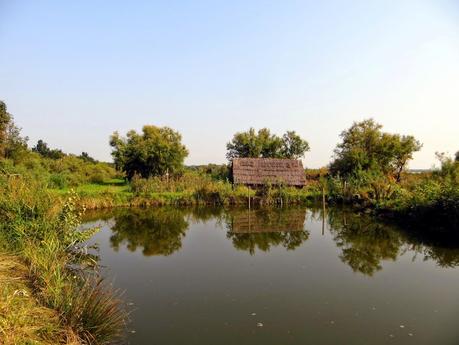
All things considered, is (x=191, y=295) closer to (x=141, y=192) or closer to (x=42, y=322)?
(x=42, y=322)

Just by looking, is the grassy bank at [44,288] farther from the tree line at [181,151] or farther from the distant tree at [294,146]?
the distant tree at [294,146]

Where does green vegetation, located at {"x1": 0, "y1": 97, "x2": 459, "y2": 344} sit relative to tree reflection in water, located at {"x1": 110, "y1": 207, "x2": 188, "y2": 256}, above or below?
above

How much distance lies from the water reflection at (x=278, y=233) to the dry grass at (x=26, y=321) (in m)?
5.52

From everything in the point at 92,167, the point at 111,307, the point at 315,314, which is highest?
the point at 92,167

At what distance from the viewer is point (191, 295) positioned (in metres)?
6.38

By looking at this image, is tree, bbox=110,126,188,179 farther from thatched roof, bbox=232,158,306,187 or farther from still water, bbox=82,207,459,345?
still water, bbox=82,207,459,345

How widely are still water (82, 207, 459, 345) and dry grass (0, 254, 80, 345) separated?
1.10 m

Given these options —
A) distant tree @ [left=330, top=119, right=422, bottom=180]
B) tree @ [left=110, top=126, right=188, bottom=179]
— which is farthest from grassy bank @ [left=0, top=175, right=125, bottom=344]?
distant tree @ [left=330, top=119, right=422, bottom=180]

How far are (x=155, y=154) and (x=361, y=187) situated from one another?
A: 13.8 meters

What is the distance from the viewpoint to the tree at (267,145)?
34.6 m

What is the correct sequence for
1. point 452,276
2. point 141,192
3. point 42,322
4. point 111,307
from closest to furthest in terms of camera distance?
point 42,322 → point 111,307 → point 452,276 → point 141,192

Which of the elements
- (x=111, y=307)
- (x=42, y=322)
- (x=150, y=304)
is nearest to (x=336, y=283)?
(x=150, y=304)

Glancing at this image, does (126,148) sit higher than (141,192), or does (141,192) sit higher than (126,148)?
(126,148)

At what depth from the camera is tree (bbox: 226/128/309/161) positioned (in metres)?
34.6
